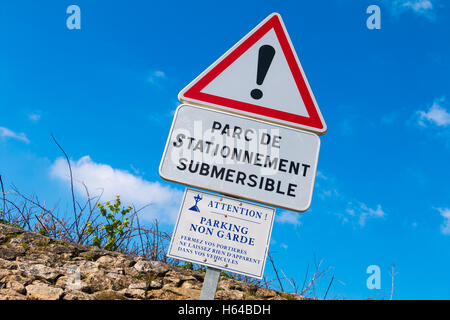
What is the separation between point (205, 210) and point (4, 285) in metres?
1.75

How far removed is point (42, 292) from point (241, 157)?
1.81m

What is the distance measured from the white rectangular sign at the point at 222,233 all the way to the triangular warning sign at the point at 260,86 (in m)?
0.57

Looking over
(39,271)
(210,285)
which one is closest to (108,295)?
(39,271)

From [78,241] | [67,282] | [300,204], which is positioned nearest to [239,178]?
[300,204]

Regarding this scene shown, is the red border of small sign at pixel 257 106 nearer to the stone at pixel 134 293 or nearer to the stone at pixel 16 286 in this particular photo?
the stone at pixel 134 293

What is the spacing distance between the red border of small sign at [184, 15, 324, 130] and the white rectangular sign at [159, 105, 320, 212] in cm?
8

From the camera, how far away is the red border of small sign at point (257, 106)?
237 centimetres

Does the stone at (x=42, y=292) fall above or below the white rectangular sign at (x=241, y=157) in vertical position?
below

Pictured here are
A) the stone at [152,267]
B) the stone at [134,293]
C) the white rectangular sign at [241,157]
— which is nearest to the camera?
the white rectangular sign at [241,157]

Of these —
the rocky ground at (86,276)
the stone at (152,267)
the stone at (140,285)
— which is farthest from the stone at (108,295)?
the stone at (152,267)

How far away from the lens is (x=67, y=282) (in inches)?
120

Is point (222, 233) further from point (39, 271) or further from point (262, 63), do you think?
point (39, 271)
